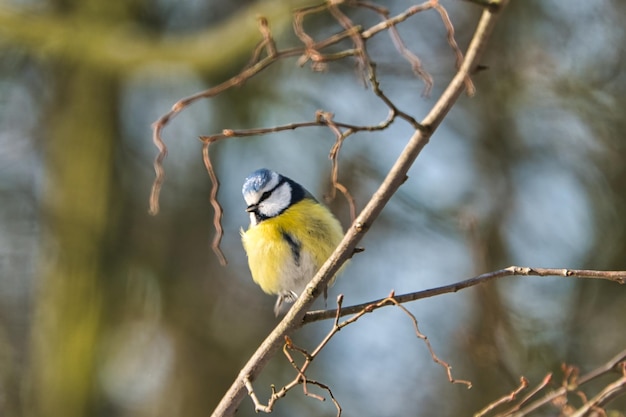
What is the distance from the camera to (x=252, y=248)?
3.26 meters

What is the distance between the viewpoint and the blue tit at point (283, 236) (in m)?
3.15

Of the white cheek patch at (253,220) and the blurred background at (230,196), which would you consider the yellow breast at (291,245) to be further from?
the blurred background at (230,196)

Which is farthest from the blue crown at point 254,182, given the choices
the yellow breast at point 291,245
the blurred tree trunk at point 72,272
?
the blurred tree trunk at point 72,272

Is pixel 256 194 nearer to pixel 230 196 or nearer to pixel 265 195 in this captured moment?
pixel 265 195

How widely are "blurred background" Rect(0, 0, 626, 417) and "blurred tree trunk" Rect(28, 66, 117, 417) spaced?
0.05ft

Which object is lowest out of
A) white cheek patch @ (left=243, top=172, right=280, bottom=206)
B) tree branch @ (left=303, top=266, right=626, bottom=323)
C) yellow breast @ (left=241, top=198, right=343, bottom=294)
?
tree branch @ (left=303, top=266, right=626, bottom=323)

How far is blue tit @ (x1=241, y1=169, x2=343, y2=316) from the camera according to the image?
3150mm

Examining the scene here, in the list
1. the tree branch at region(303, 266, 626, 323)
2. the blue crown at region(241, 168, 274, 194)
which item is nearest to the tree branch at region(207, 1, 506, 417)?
the tree branch at region(303, 266, 626, 323)

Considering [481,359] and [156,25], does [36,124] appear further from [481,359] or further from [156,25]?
[481,359]

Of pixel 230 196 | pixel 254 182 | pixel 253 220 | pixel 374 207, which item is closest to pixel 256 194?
pixel 254 182

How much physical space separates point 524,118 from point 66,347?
3940 mm

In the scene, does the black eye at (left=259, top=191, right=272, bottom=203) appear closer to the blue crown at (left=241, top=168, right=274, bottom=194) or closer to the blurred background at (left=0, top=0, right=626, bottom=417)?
the blue crown at (left=241, top=168, right=274, bottom=194)

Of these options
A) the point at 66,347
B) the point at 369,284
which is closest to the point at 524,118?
the point at 369,284

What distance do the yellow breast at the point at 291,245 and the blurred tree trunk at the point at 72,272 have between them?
370 centimetres
